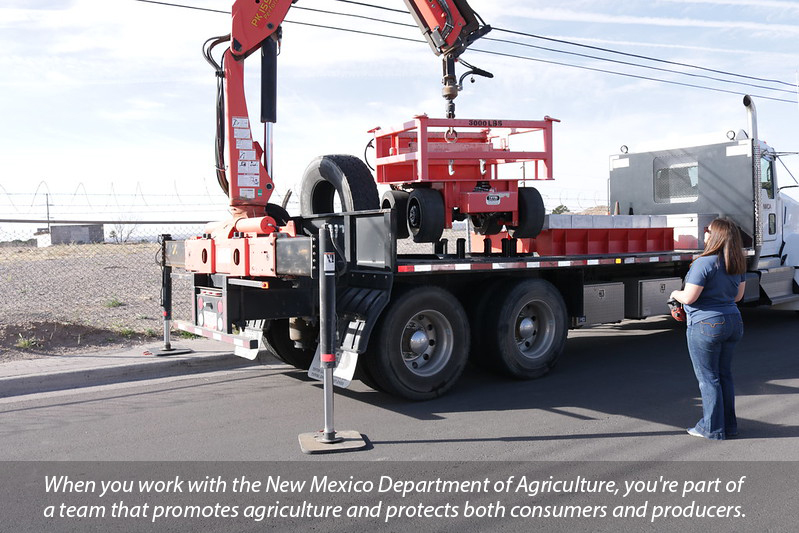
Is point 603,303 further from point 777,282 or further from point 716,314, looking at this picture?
point 777,282

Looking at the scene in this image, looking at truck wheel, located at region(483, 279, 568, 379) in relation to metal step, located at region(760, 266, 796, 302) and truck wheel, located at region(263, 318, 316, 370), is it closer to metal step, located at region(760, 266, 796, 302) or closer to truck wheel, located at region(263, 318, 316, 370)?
truck wheel, located at region(263, 318, 316, 370)

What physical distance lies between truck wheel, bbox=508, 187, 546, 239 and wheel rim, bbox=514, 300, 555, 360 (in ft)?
3.60

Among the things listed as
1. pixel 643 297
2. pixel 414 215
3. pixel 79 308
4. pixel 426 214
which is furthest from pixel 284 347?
pixel 79 308

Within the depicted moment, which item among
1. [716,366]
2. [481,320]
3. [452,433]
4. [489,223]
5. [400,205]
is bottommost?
[452,433]

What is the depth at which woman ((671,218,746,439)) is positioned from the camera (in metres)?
5.21

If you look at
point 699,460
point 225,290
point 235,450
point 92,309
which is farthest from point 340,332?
point 92,309

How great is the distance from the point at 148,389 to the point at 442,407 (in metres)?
3.23

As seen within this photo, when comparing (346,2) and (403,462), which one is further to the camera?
(346,2)

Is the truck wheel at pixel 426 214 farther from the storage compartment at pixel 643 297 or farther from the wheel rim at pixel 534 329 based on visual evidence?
the storage compartment at pixel 643 297

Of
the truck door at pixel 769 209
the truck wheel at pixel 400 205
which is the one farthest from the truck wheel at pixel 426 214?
the truck door at pixel 769 209

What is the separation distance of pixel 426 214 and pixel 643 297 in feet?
11.6

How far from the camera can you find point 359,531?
384 centimetres

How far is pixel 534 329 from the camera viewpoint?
7.77m

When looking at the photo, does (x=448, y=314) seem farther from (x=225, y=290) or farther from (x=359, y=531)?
(x=359, y=531)
